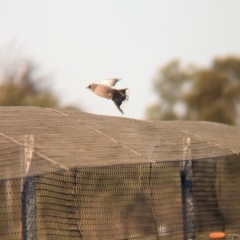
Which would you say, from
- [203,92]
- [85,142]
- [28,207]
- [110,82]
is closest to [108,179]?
[85,142]

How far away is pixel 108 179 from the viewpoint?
11.7m

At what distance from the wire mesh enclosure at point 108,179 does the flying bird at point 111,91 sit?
5.48 ft

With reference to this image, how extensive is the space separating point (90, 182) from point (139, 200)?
2.14 feet

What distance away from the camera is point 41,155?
8.66m

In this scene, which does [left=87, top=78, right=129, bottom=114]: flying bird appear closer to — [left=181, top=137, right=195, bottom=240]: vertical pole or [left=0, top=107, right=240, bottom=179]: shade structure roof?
[left=0, top=107, right=240, bottom=179]: shade structure roof

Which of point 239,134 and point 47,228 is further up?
point 239,134

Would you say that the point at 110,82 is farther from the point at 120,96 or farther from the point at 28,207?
the point at 28,207

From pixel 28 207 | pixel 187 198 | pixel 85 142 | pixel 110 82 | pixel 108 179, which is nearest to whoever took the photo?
pixel 28 207

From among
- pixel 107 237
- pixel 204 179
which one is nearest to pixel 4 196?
pixel 107 237

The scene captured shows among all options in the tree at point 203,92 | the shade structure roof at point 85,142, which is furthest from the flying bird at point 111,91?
the tree at point 203,92

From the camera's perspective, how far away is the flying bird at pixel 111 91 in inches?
596

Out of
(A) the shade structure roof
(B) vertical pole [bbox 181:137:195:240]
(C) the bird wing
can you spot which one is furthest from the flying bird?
(B) vertical pole [bbox 181:137:195:240]

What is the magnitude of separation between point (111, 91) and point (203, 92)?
34991 millimetres

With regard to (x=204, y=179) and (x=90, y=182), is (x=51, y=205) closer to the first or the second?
(x=90, y=182)
